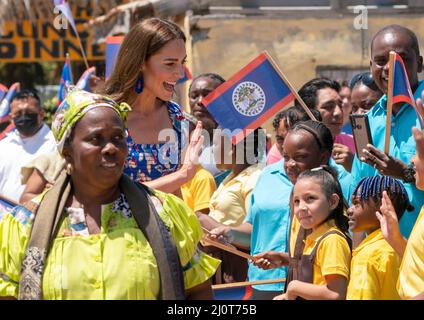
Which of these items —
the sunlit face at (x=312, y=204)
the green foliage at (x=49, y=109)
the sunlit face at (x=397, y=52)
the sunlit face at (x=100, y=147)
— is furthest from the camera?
the green foliage at (x=49, y=109)

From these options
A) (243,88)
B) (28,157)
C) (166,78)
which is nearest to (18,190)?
(28,157)

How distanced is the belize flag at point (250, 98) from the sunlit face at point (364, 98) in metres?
0.66

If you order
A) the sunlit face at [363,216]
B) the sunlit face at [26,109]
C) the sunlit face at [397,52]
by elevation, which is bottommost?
the sunlit face at [363,216]

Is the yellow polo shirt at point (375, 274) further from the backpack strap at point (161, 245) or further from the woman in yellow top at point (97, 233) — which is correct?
the backpack strap at point (161, 245)

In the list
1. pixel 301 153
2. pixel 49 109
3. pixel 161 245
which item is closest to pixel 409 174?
pixel 301 153

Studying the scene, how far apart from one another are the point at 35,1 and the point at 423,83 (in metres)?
10.8

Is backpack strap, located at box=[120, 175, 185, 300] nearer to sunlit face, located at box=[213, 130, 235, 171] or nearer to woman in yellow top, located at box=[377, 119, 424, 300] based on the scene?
woman in yellow top, located at box=[377, 119, 424, 300]

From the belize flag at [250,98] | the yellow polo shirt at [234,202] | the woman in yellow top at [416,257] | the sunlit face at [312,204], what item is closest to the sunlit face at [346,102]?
the belize flag at [250,98]

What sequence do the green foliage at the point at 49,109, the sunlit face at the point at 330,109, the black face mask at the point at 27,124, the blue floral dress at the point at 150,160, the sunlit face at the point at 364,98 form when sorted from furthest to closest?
the green foliage at the point at 49,109 → the black face mask at the point at 27,124 → the sunlit face at the point at 364,98 → the sunlit face at the point at 330,109 → the blue floral dress at the point at 150,160

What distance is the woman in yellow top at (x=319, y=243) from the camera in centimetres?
613

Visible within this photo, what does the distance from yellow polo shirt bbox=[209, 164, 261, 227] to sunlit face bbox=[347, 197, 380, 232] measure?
1.92 meters

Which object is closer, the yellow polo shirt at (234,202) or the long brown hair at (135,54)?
the long brown hair at (135,54)

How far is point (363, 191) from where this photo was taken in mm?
6309

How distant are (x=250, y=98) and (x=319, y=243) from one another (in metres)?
2.40
